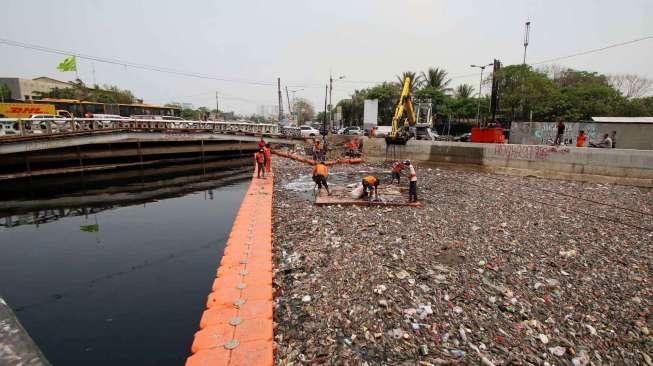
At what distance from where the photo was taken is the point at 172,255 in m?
8.38

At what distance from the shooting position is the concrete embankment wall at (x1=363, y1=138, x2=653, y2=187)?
14.9 metres

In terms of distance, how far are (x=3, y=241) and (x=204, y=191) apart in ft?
27.1

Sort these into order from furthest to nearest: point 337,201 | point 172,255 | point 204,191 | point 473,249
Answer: point 204,191 < point 337,201 < point 172,255 < point 473,249

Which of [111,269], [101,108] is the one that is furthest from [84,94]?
[111,269]

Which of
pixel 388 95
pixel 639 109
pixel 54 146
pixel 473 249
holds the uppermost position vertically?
pixel 388 95

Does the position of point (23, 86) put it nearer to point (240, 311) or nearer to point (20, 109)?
point (20, 109)

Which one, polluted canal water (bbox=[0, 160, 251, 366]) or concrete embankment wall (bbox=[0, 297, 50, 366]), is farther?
polluted canal water (bbox=[0, 160, 251, 366])

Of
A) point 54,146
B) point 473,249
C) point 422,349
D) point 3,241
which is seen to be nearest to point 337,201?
point 473,249

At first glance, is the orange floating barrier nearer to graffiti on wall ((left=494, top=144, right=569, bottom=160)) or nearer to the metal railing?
graffiti on wall ((left=494, top=144, right=569, bottom=160))

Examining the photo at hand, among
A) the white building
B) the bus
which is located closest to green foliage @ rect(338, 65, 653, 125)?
the bus

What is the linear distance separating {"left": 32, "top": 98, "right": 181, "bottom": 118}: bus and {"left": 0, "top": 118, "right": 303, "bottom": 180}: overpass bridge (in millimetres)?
18972

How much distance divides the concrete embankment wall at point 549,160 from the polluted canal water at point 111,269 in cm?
1326

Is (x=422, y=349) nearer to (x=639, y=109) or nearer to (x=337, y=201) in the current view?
(x=337, y=201)

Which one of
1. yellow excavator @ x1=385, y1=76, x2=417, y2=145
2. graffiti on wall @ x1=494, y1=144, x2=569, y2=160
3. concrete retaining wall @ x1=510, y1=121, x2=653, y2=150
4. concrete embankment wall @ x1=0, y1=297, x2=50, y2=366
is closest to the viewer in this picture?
concrete embankment wall @ x1=0, y1=297, x2=50, y2=366
